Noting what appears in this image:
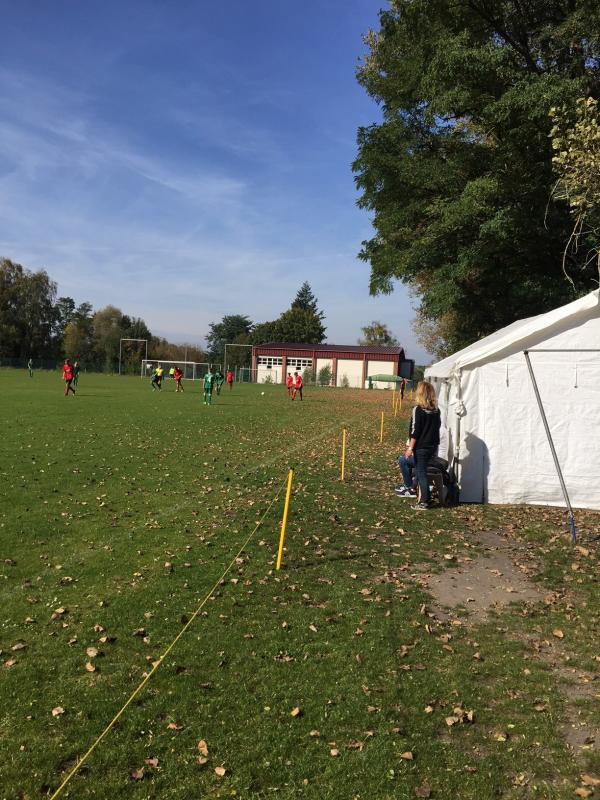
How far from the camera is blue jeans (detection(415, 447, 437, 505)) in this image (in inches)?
365

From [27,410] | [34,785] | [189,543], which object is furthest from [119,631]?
[27,410]

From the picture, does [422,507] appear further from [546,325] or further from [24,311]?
[24,311]

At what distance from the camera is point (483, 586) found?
6.15 metres

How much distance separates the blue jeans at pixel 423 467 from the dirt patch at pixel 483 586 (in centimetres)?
222

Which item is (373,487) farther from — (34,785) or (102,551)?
(34,785)

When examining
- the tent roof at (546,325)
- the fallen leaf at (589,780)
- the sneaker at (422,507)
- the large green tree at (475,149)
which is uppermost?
the large green tree at (475,149)

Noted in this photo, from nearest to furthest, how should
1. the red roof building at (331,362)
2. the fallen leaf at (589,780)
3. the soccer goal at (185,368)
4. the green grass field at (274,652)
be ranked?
the fallen leaf at (589,780)
the green grass field at (274,652)
the red roof building at (331,362)
the soccer goal at (185,368)

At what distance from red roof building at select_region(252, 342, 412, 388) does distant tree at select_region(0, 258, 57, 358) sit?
3561 cm

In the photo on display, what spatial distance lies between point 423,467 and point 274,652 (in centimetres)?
536

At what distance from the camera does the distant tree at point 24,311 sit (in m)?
87.4

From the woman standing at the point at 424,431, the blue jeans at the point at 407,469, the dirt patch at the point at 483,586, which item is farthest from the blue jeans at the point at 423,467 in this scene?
the dirt patch at the point at 483,586

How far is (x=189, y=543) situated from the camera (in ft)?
23.8

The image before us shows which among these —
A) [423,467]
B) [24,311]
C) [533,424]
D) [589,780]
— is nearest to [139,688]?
[589,780]

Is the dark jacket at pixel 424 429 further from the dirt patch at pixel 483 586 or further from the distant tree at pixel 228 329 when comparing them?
the distant tree at pixel 228 329
